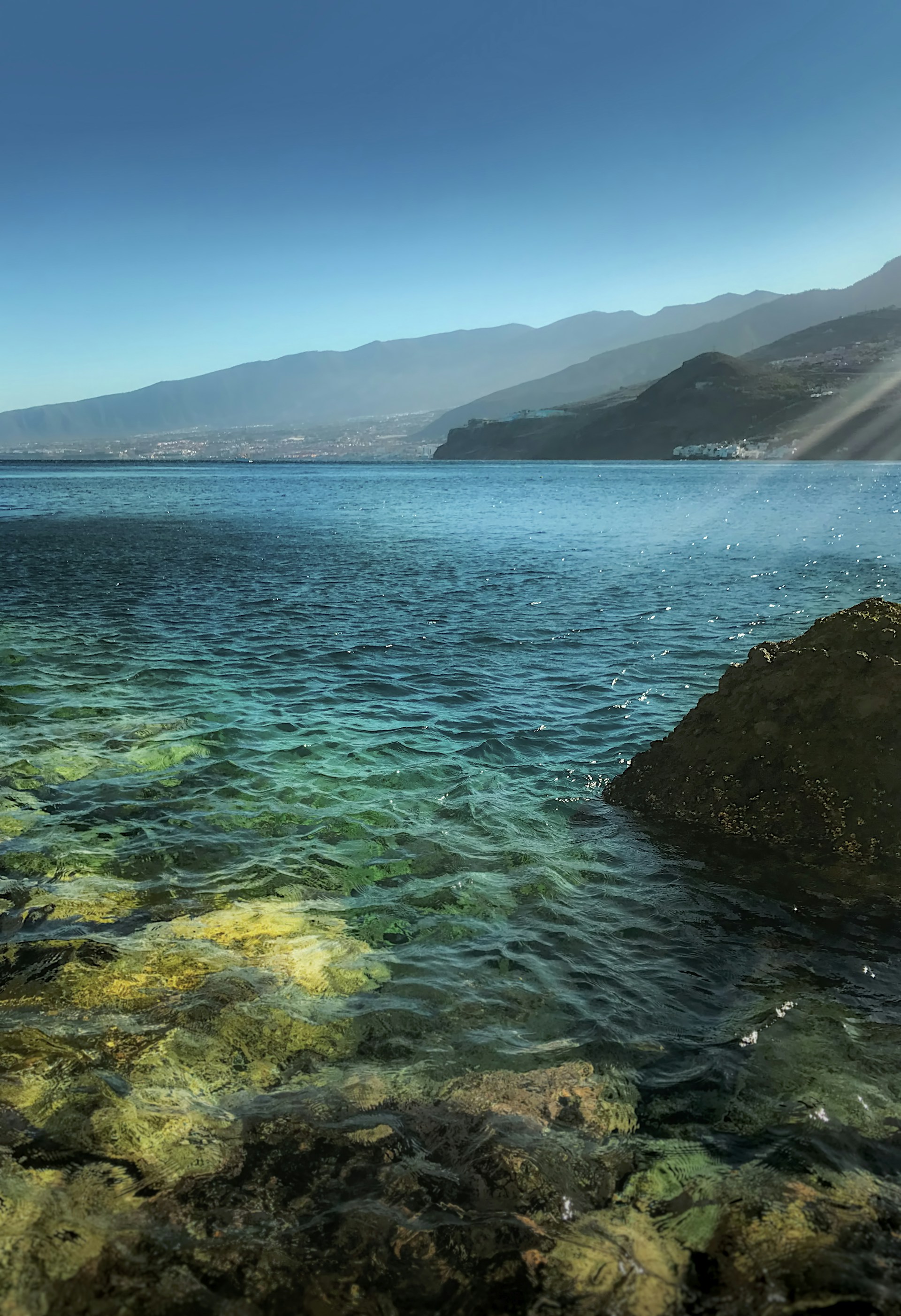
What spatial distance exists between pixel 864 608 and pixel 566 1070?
742cm

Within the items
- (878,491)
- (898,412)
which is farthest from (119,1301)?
(898,412)

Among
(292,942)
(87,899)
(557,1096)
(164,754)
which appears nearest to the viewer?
(557,1096)

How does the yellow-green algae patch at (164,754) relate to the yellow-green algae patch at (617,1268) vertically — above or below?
above

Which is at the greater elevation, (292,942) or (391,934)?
(292,942)

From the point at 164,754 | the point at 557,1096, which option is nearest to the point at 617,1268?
the point at 557,1096

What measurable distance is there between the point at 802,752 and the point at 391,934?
206 inches

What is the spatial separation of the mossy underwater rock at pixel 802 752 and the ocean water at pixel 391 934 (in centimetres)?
61

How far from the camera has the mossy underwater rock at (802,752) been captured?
819 cm

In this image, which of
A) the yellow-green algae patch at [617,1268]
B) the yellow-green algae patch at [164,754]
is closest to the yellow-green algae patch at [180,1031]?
the yellow-green algae patch at [617,1268]

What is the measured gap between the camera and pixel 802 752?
8.71m

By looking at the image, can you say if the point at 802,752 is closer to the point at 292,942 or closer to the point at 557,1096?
the point at 557,1096

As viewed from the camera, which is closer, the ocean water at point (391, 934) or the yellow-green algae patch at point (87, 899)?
the ocean water at point (391, 934)

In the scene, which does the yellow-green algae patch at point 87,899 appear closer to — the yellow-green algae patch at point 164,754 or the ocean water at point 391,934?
the ocean water at point 391,934

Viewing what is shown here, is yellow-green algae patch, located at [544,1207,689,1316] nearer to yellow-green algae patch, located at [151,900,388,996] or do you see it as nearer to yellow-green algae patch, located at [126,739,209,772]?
yellow-green algae patch, located at [151,900,388,996]
